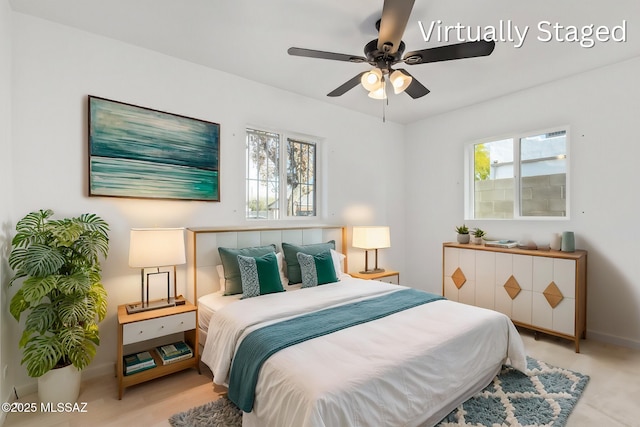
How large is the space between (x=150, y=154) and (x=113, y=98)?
512mm

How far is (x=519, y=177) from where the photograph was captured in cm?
377

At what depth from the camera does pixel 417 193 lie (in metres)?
4.80

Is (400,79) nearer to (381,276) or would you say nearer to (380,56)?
(380,56)

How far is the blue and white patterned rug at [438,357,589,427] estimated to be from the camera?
1911 millimetres

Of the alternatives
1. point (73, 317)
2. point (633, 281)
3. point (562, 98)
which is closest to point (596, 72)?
point (562, 98)

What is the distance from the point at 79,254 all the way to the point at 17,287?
1.81ft

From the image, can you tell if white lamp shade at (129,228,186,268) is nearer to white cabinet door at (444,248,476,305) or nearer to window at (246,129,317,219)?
window at (246,129,317,219)

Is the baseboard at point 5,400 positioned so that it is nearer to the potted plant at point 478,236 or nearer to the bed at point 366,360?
the bed at point 366,360

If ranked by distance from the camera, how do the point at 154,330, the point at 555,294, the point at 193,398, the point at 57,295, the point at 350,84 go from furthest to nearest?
the point at 555,294
the point at 350,84
the point at 154,330
the point at 193,398
the point at 57,295

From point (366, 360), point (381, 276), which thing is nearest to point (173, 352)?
point (366, 360)

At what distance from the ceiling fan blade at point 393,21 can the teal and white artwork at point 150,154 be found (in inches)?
72.9

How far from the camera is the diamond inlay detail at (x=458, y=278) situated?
149 inches

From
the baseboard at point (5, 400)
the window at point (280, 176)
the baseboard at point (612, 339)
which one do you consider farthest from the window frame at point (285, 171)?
the baseboard at point (612, 339)

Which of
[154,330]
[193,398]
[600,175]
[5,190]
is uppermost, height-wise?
[600,175]
